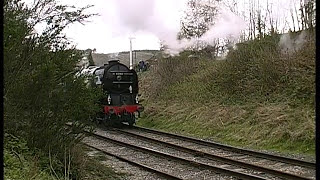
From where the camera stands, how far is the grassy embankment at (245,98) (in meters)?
12.7

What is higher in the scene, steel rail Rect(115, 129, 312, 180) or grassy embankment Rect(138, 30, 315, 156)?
grassy embankment Rect(138, 30, 315, 156)

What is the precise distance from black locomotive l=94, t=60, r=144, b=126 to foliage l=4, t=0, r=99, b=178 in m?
8.82

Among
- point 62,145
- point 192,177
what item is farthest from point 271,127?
point 62,145

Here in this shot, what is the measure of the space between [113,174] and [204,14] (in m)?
14.6

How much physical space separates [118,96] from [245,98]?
4848mm

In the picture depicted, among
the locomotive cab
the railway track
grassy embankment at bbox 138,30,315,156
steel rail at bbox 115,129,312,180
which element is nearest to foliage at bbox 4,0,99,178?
the railway track

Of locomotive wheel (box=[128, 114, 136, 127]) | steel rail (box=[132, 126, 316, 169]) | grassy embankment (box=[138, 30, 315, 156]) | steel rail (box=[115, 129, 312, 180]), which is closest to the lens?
steel rail (box=[115, 129, 312, 180])

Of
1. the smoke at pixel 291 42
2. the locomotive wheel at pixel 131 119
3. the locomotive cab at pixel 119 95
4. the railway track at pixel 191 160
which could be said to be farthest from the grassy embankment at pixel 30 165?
Answer: the smoke at pixel 291 42

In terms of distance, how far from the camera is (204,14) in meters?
22.1

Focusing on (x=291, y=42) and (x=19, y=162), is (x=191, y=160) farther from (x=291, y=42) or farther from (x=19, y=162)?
(x=291, y=42)

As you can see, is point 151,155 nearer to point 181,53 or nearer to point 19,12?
point 19,12

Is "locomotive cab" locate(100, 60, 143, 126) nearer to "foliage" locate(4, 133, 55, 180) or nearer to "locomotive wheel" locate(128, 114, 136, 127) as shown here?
"locomotive wheel" locate(128, 114, 136, 127)

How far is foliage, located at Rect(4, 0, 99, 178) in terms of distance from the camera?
6042 millimetres

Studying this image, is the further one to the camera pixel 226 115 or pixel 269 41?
pixel 269 41
